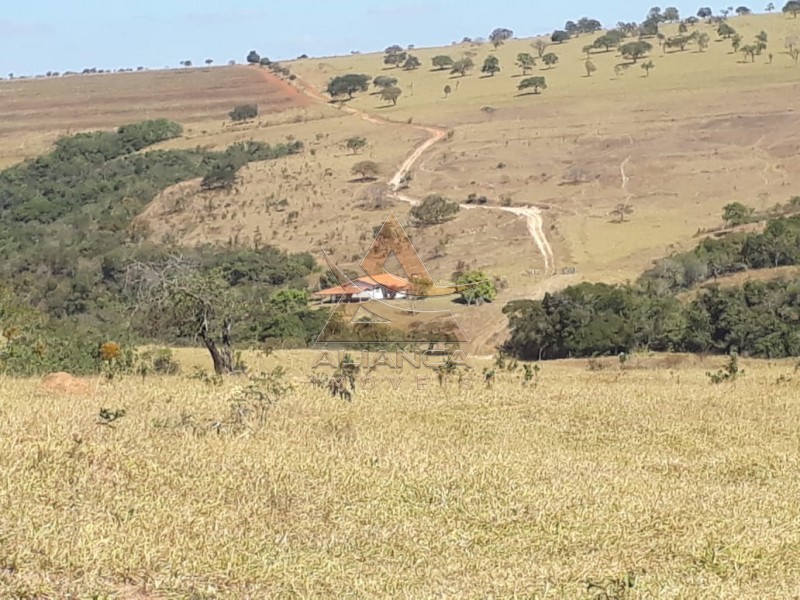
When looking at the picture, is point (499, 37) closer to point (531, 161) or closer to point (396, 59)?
point (396, 59)

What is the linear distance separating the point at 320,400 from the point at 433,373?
521 centimetres

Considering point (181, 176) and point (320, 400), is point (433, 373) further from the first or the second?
point (181, 176)

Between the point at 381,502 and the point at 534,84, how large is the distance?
237 ft

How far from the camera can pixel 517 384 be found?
12836 mm

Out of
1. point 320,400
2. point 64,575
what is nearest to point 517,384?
point 320,400

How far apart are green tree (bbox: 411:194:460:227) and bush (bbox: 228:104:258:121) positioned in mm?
41259

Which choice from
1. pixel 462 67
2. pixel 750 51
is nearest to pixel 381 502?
pixel 750 51

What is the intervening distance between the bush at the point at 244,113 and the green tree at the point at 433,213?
135 feet

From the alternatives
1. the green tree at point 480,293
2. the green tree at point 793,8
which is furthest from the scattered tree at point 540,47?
the green tree at point 480,293

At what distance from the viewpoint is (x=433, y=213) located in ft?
151

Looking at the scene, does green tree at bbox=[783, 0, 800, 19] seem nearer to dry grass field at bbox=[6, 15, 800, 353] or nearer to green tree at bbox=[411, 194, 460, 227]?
dry grass field at bbox=[6, 15, 800, 353]

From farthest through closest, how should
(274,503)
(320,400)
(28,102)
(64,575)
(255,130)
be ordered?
(28,102)
(255,130)
(320,400)
(274,503)
(64,575)

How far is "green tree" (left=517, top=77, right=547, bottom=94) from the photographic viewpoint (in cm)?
7519

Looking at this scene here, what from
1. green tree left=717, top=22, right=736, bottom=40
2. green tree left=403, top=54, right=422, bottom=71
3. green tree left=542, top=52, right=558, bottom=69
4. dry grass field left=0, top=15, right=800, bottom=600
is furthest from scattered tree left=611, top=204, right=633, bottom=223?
green tree left=403, top=54, right=422, bottom=71
